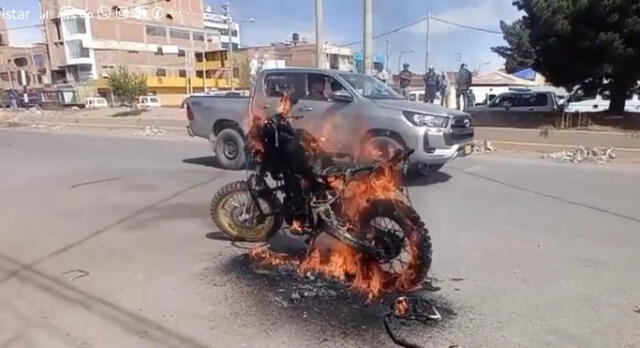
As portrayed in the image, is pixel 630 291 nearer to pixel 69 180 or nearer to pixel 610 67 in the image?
pixel 69 180

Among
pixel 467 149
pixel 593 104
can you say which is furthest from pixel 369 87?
pixel 593 104

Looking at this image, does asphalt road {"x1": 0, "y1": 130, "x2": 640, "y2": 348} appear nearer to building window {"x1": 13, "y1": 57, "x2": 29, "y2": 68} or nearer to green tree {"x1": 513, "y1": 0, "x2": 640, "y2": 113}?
green tree {"x1": 513, "y1": 0, "x2": 640, "y2": 113}

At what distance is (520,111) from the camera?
59.1ft

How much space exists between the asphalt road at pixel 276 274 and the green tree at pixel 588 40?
5675 millimetres

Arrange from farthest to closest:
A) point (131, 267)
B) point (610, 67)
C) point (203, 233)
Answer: point (610, 67) → point (203, 233) → point (131, 267)

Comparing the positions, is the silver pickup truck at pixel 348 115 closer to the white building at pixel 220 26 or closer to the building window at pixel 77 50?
the building window at pixel 77 50

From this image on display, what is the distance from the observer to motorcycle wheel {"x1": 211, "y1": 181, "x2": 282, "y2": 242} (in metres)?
5.09

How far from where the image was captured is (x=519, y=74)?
42.5 metres

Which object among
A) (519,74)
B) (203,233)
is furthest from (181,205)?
(519,74)

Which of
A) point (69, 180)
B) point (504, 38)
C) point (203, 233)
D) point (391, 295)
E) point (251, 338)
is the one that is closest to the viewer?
point (251, 338)

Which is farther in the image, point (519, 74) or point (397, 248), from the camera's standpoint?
point (519, 74)

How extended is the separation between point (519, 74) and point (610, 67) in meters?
32.0

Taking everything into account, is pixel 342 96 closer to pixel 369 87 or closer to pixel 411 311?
pixel 369 87

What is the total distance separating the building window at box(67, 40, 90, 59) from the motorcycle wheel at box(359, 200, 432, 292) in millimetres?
71148
